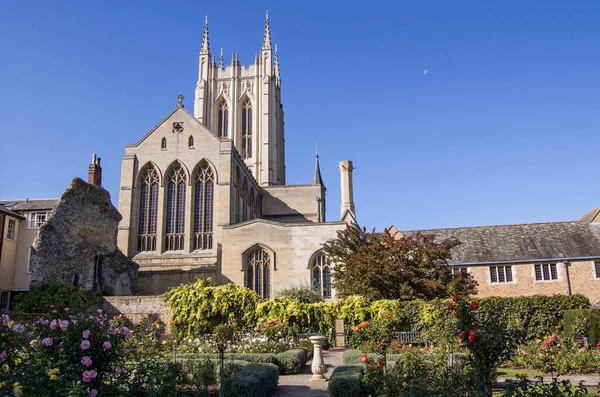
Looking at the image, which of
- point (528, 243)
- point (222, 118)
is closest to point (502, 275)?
point (528, 243)

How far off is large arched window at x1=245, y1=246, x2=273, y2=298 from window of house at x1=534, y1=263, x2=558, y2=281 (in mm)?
16826

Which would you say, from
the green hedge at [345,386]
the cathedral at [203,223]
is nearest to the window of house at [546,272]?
the cathedral at [203,223]

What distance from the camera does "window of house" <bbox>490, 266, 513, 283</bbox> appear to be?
33719mm

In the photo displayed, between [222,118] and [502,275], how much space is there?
129 ft

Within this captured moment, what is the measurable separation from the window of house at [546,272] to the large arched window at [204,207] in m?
21.4

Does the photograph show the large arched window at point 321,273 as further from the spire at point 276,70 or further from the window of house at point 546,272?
the spire at point 276,70

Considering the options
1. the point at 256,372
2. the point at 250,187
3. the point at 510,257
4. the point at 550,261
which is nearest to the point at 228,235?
the point at 250,187

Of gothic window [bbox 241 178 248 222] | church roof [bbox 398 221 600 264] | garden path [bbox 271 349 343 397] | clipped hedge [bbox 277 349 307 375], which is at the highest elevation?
gothic window [bbox 241 178 248 222]

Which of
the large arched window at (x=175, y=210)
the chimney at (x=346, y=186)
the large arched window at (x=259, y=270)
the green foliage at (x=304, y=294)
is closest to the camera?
the green foliage at (x=304, y=294)

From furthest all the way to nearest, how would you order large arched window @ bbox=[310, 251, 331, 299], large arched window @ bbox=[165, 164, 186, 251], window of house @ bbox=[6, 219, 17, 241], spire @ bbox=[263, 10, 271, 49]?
1. spire @ bbox=[263, 10, 271, 49]
2. large arched window @ bbox=[165, 164, 186, 251]
3. large arched window @ bbox=[310, 251, 331, 299]
4. window of house @ bbox=[6, 219, 17, 241]

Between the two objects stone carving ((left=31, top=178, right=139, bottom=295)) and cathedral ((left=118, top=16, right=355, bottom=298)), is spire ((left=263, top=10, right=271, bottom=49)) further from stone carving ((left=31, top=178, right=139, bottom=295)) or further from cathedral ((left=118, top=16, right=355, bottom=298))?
stone carving ((left=31, top=178, right=139, bottom=295))

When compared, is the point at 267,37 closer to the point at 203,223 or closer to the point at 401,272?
the point at 203,223

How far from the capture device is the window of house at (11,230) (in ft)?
96.8

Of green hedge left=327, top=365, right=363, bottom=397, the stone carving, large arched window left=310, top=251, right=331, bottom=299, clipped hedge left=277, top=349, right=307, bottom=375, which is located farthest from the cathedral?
green hedge left=327, top=365, right=363, bottom=397
